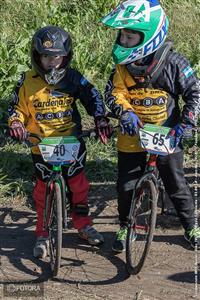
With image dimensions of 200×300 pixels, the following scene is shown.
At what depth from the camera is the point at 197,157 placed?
6855mm

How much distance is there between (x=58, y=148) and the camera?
4.78 metres

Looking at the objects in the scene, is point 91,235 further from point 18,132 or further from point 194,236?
point 18,132

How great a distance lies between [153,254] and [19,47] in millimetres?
3993

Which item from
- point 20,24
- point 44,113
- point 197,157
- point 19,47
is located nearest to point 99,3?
point 20,24

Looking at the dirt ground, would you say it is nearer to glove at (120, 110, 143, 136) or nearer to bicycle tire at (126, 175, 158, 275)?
bicycle tire at (126, 175, 158, 275)

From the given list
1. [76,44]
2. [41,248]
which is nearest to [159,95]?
[41,248]

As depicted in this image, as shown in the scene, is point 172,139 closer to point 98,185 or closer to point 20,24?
point 98,185

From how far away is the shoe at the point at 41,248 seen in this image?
511 centimetres

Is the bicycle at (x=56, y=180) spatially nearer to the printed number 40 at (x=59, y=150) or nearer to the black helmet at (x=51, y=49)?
the printed number 40 at (x=59, y=150)

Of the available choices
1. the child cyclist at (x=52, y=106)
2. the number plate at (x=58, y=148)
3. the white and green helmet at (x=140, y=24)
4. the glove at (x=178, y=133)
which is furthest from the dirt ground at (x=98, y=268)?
the white and green helmet at (x=140, y=24)

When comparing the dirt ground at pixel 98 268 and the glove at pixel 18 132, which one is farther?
the glove at pixel 18 132

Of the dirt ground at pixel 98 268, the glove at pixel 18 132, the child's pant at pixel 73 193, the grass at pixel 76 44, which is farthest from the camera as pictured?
the grass at pixel 76 44

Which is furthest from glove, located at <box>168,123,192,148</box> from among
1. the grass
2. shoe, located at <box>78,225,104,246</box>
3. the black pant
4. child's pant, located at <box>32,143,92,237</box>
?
the grass

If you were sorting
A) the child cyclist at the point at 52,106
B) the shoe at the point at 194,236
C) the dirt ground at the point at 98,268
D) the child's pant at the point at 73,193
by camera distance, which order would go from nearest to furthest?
the dirt ground at the point at 98,268
the child cyclist at the point at 52,106
the shoe at the point at 194,236
the child's pant at the point at 73,193
